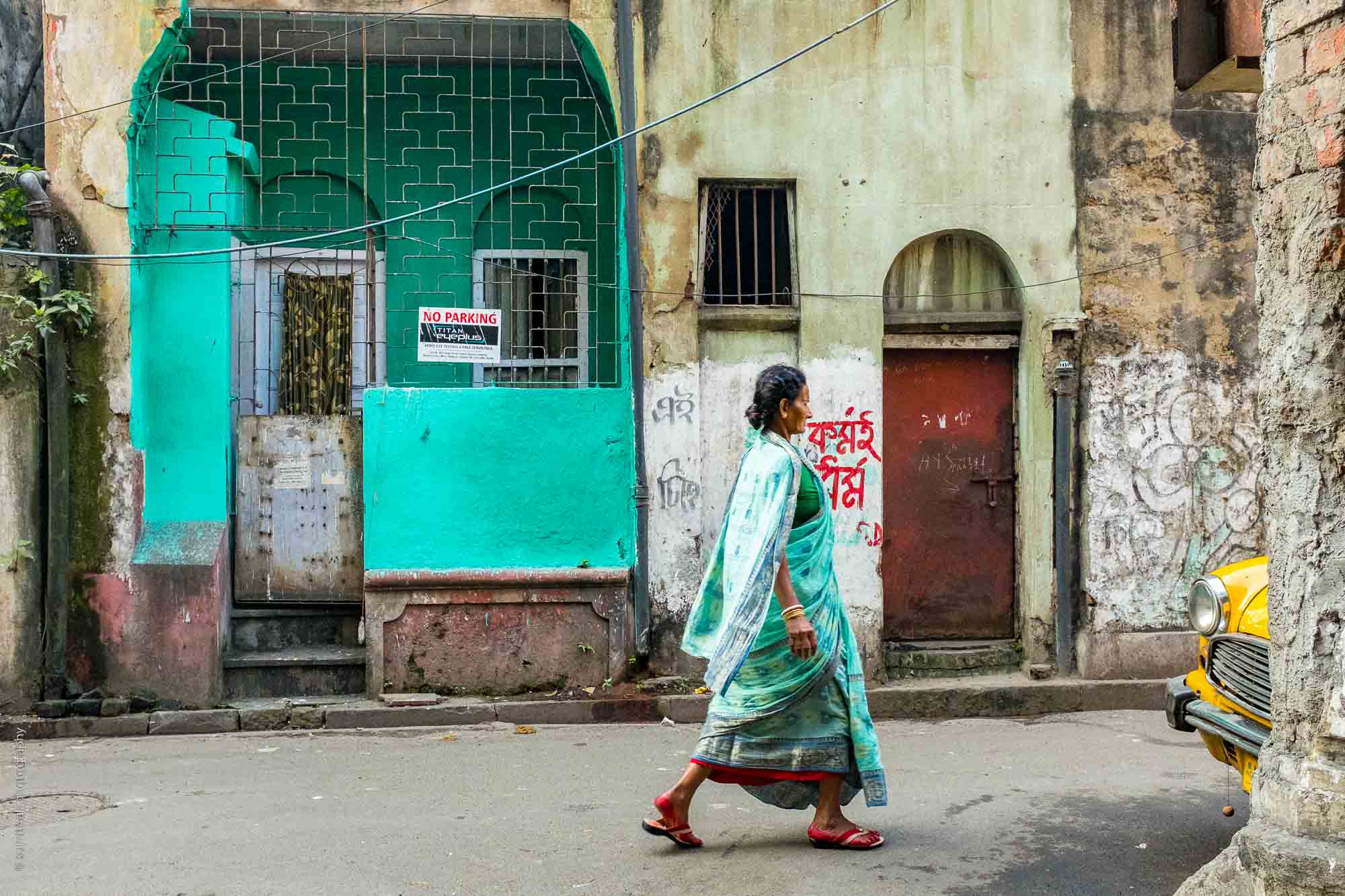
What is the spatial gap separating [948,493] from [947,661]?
1229 millimetres

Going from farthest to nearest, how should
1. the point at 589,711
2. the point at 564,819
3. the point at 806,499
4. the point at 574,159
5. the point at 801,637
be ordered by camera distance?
the point at 589,711
the point at 574,159
the point at 564,819
the point at 806,499
the point at 801,637

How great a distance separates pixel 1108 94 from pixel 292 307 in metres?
6.33

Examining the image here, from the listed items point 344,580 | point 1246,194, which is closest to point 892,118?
point 1246,194

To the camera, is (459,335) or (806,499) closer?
(806,499)

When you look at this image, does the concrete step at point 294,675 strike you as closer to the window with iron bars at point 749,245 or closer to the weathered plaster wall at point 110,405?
the weathered plaster wall at point 110,405

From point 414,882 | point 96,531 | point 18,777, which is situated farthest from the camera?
point 96,531

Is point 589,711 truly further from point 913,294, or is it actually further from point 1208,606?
point 1208,606

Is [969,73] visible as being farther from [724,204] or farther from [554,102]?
[554,102]

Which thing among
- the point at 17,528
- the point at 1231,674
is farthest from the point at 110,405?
the point at 1231,674

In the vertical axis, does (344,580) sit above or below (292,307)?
below

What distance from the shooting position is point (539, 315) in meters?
10.8

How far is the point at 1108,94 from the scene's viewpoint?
9.90 m

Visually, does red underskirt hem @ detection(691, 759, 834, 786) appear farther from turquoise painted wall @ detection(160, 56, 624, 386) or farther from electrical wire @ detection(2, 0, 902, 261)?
turquoise painted wall @ detection(160, 56, 624, 386)

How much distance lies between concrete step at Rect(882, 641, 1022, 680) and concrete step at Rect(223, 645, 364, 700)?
3.76 m
